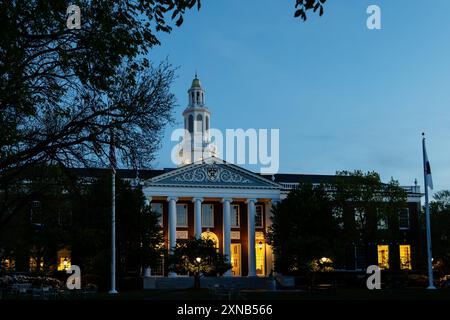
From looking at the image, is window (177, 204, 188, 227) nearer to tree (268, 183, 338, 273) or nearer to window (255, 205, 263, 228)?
window (255, 205, 263, 228)

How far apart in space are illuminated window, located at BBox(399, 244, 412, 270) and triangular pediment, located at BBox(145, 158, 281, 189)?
53.7 feet

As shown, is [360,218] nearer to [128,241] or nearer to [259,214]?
[259,214]

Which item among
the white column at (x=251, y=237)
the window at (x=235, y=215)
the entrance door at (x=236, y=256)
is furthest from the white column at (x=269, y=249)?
the window at (x=235, y=215)

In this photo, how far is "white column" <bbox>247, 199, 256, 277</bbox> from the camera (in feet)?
249

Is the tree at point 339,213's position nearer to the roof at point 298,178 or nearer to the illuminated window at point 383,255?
the illuminated window at point 383,255

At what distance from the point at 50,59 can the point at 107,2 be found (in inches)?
125

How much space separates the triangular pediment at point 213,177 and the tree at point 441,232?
694 inches

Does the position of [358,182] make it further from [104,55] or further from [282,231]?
[104,55]

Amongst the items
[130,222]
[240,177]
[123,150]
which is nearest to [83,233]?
[130,222]

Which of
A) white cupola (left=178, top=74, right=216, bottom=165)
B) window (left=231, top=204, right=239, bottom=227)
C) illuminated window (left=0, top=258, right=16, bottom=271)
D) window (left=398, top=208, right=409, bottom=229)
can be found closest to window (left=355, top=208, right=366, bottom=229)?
window (left=398, top=208, right=409, bottom=229)

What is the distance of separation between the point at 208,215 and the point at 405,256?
23.4 meters

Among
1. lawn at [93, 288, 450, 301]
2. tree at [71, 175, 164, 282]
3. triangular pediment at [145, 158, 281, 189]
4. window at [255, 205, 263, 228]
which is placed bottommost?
lawn at [93, 288, 450, 301]
